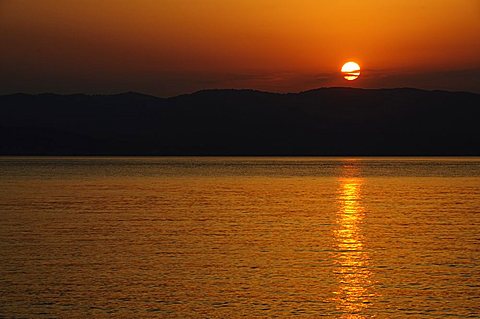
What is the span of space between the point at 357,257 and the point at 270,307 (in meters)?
13.4

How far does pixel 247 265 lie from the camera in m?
38.3

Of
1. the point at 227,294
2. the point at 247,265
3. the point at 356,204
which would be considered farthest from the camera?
the point at 356,204

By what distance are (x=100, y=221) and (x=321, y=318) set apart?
115ft

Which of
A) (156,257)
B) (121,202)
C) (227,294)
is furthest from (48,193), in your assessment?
(227,294)

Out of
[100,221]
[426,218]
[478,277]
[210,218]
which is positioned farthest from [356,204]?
[478,277]

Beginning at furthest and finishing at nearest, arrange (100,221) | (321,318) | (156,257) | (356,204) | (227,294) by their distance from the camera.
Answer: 1. (356,204)
2. (100,221)
3. (156,257)
4. (227,294)
5. (321,318)

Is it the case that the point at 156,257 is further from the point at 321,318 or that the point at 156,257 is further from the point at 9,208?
the point at 9,208

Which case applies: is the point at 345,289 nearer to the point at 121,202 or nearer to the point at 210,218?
the point at 210,218

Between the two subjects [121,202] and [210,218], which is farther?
[121,202]

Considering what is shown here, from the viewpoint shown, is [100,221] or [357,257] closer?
[357,257]

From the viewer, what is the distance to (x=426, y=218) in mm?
63375

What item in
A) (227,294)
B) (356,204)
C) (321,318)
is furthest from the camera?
(356,204)

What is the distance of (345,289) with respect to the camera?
3275 cm

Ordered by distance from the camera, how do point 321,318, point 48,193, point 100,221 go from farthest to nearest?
point 48,193 → point 100,221 → point 321,318
